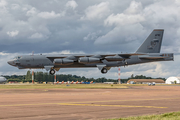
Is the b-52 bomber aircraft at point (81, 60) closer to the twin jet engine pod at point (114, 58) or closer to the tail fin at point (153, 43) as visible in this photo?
the twin jet engine pod at point (114, 58)

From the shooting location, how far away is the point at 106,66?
205ft

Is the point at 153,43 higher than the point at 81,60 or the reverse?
higher

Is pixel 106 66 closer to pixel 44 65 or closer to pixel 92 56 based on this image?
pixel 92 56

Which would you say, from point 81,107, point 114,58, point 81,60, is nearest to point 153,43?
point 114,58

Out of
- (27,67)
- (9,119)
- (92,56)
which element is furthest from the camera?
(27,67)

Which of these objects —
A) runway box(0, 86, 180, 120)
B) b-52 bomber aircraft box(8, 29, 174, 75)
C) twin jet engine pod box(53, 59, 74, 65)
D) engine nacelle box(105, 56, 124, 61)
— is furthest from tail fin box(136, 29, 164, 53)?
runway box(0, 86, 180, 120)

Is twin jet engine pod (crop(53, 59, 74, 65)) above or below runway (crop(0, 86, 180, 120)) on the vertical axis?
above

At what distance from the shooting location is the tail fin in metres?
64.8

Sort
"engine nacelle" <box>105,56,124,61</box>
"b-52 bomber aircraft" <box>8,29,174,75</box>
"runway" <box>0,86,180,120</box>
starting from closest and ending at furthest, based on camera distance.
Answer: "runway" <box>0,86,180,120</box>, "engine nacelle" <box>105,56,124,61</box>, "b-52 bomber aircraft" <box>8,29,174,75</box>

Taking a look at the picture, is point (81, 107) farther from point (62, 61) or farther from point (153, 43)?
point (153, 43)

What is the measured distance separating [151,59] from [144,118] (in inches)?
2064

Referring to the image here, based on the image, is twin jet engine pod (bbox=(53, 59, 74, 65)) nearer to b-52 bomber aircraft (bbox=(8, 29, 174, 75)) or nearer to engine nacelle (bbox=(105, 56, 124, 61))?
b-52 bomber aircraft (bbox=(8, 29, 174, 75))

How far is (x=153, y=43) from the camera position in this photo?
214ft

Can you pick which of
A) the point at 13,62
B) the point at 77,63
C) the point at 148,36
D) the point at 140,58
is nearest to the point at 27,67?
the point at 13,62
